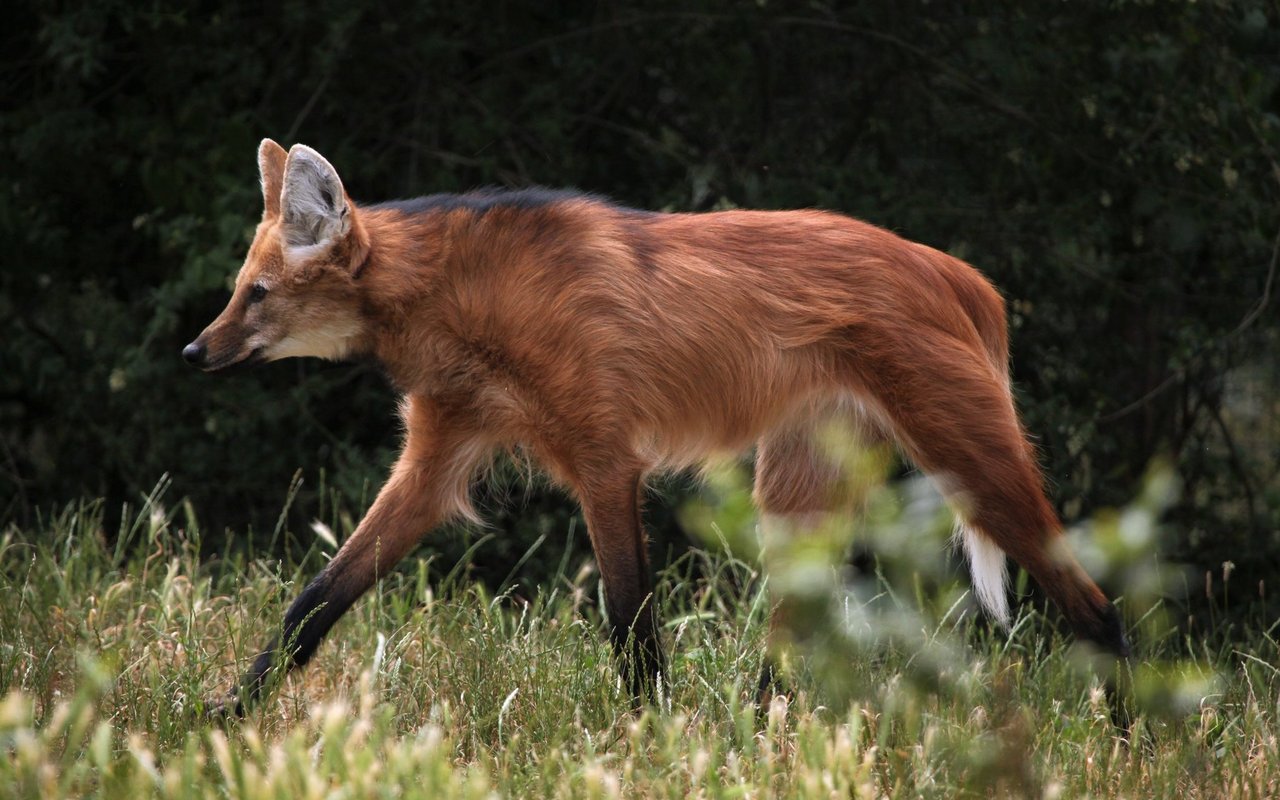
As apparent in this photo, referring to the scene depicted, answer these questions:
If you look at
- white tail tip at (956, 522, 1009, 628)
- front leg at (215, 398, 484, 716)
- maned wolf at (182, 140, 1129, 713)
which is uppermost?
maned wolf at (182, 140, 1129, 713)

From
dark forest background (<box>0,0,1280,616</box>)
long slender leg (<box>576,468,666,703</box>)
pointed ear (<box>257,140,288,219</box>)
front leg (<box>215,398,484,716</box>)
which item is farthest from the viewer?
dark forest background (<box>0,0,1280,616</box>)

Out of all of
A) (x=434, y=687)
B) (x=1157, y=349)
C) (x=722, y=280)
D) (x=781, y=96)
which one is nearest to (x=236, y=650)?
(x=434, y=687)

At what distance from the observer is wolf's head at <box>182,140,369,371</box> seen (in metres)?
2.97

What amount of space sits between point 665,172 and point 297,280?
2505 millimetres

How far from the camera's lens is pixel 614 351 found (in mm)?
3039

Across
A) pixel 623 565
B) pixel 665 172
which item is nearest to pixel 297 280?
pixel 623 565

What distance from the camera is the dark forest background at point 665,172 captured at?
4531 mm

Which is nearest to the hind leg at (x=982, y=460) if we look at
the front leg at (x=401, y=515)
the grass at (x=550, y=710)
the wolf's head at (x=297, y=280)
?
the grass at (x=550, y=710)

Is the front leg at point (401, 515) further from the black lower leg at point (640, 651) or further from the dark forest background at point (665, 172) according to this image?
the dark forest background at point (665, 172)

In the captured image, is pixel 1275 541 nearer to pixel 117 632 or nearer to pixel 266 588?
pixel 266 588

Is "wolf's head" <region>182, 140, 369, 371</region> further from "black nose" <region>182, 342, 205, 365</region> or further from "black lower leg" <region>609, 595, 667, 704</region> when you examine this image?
"black lower leg" <region>609, 595, 667, 704</region>

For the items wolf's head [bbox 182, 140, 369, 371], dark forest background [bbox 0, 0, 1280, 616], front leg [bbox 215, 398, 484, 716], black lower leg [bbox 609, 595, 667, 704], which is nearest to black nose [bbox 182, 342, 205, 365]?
wolf's head [bbox 182, 140, 369, 371]

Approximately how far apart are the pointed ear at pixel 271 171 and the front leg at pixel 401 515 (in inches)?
22.3

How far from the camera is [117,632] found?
10.7ft
